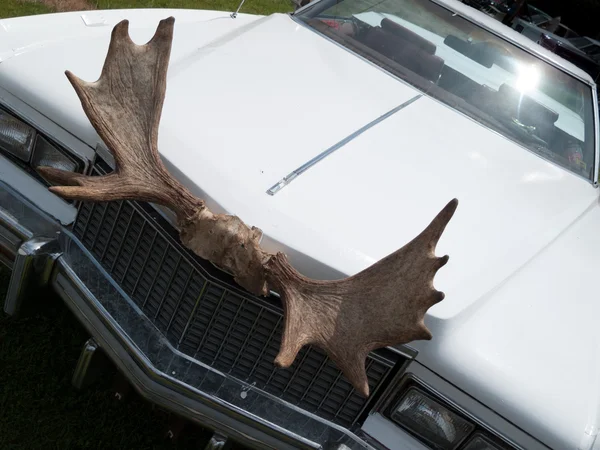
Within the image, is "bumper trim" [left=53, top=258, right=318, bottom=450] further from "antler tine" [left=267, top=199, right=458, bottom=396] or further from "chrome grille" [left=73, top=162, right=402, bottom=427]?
"antler tine" [left=267, top=199, right=458, bottom=396]

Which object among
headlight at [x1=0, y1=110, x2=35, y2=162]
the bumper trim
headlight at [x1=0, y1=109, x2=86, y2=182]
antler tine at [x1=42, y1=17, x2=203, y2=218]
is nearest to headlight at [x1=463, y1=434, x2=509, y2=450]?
the bumper trim

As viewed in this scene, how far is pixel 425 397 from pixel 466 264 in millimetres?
496

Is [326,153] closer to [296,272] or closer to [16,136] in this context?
[296,272]

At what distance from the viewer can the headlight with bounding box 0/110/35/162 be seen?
256 centimetres

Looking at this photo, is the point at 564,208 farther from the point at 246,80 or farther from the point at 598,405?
the point at 246,80

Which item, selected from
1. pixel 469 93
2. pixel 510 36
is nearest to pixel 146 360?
pixel 469 93

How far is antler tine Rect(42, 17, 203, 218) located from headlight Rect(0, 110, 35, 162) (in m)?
0.37

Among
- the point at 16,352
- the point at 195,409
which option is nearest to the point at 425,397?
the point at 195,409

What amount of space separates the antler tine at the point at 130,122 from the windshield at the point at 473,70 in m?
1.55

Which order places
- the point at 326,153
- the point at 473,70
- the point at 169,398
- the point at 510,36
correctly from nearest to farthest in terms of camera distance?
the point at 169,398, the point at 326,153, the point at 473,70, the point at 510,36

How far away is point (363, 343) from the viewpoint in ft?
6.70

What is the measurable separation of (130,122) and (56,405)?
4.41 feet

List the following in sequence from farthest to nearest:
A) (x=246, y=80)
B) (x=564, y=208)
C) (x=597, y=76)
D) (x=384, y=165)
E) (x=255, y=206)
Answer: (x=597, y=76) → (x=564, y=208) → (x=246, y=80) → (x=384, y=165) → (x=255, y=206)

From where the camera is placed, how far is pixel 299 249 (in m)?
2.10
